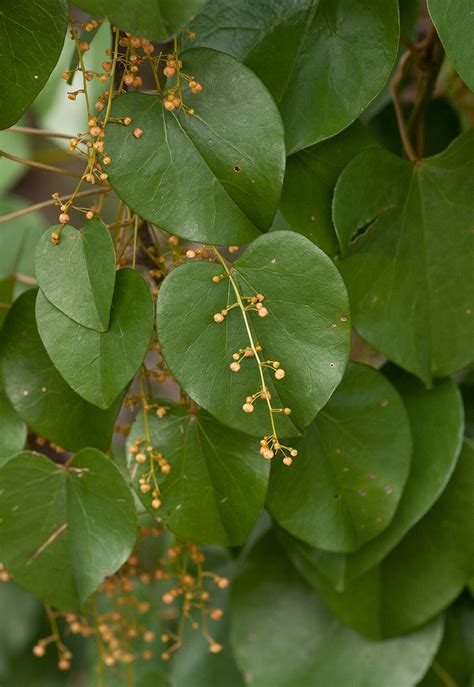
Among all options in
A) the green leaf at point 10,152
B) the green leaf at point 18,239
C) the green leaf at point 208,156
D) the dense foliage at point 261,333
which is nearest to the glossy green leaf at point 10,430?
the dense foliage at point 261,333

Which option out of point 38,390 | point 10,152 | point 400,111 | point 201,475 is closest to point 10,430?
point 38,390

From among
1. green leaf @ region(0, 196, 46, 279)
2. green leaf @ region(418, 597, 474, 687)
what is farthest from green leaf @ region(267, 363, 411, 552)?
green leaf @ region(0, 196, 46, 279)

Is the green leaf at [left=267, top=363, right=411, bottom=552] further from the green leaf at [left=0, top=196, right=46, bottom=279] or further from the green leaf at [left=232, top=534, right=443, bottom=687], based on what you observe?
the green leaf at [left=0, top=196, right=46, bottom=279]

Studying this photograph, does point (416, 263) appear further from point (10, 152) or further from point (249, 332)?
point (10, 152)

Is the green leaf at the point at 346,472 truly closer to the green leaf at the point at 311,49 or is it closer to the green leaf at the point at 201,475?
the green leaf at the point at 201,475

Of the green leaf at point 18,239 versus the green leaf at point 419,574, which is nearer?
the green leaf at point 419,574

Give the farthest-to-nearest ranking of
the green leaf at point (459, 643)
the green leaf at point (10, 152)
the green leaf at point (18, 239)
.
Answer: the green leaf at point (10, 152), the green leaf at point (18, 239), the green leaf at point (459, 643)

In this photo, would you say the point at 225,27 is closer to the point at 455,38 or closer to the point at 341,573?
the point at 455,38
